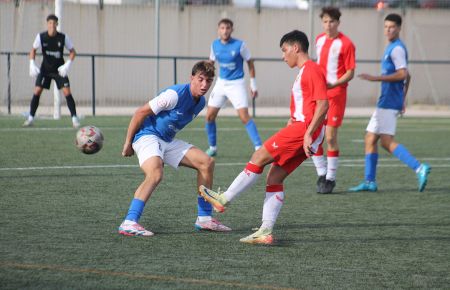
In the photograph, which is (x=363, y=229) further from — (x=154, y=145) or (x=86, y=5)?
(x=86, y=5)

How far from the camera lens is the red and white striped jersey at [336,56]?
1078 cm

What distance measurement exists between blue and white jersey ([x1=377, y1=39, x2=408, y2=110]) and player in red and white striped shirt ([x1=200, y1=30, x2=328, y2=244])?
11.6 ft

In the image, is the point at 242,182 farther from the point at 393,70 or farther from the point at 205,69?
the point at 393,70

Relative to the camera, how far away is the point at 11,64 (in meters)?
24.8

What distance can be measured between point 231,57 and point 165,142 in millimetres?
6986

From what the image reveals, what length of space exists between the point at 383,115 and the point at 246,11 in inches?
803

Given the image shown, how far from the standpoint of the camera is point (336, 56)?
35.5 ft

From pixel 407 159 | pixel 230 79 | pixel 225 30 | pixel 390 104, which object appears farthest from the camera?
pixel 230 79

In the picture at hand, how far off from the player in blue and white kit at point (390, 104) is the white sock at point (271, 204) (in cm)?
361

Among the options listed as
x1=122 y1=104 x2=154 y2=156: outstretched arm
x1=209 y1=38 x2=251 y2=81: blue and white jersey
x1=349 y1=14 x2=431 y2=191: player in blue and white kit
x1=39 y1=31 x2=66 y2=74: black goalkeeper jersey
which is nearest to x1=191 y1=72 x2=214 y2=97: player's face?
x1=122 y1=104 x2=154 y2=156: outstretched arm

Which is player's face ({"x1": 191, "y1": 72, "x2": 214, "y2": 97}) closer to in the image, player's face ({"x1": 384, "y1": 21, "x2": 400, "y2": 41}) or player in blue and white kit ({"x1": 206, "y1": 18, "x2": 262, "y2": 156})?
player's face ({"x1": 384, "y1": 21, "x2": 400, "y2": 41})

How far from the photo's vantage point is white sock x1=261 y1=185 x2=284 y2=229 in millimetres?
7395

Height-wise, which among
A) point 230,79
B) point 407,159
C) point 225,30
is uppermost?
point 225,30

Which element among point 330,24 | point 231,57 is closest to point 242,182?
point 330,24
